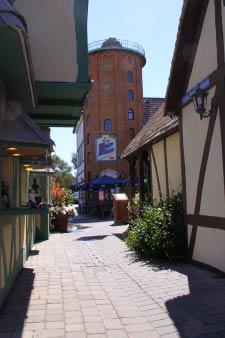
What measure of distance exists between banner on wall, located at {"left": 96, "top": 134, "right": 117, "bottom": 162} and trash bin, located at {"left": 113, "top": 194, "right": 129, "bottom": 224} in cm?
1954

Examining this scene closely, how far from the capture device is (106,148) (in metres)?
38.4

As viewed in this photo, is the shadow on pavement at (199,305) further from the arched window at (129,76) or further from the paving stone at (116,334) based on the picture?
the arched window at (129,76)

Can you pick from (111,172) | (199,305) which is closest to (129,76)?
(111,172)

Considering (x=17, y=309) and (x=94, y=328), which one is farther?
(x=17, y=309)

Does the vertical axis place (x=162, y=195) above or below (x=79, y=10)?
below

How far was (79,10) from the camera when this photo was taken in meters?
8.41

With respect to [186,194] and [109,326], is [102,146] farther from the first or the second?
[109,326]

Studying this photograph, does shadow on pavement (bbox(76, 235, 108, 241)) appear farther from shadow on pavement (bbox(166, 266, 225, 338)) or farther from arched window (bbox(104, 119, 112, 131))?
arched window (bbox(104, 119, 112, 131))

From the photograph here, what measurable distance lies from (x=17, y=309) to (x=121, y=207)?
1249 centimetres

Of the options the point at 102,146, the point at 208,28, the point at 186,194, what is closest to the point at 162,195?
the point at 186,194

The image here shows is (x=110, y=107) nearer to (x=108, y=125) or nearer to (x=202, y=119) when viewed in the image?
(x=108, y=125)

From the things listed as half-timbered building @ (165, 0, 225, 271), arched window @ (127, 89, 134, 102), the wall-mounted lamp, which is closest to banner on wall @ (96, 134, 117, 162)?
arched window @ (127, 89, 134, 102)

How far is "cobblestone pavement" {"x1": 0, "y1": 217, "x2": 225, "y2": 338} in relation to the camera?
4.79m

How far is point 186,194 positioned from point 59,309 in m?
4.27
